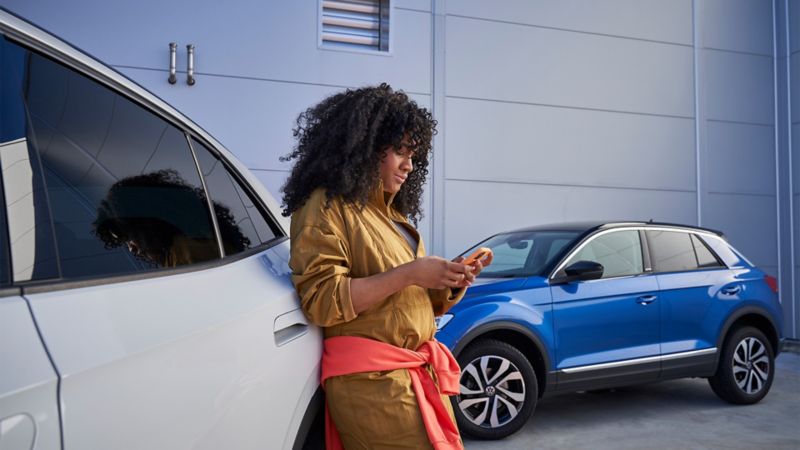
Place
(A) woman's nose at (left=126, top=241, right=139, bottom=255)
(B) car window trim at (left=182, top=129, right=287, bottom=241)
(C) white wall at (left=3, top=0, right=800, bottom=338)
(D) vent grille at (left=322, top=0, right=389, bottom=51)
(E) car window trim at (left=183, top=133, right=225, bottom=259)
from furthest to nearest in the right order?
(D) vent grille at (left=322, top=0, right=389, bottom=51)
(C) white wall at (left=3, top=0, right=800, bottom=338)
(B) car window trim at (left=182, top=129, right=287, bottom=241)
(E) car window trim at (left=183, top=133, right=225, bottom=259)
(A) woman's nose at (left=126, top=241, right=139, bottom=255)

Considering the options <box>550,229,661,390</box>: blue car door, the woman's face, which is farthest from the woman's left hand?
<box>550,229,661,390</box>: blue car door

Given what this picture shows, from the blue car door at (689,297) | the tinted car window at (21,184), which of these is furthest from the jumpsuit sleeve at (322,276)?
the blue car door at (689,297)

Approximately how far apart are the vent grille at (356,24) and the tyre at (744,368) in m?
4.87

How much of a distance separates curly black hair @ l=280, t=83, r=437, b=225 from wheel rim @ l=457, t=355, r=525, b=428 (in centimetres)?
257

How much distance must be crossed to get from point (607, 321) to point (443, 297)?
9.80 feet

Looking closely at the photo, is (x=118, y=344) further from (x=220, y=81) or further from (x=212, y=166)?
(x=220, y=81)

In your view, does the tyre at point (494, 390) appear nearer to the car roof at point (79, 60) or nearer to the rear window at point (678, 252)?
the rear window at point (678, 252)

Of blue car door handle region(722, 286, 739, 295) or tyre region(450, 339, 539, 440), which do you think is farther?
blue car door handle region(722, 286, 739, 295)

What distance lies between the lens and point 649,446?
409 centimetres

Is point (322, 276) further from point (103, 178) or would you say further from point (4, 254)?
point (4, 254)

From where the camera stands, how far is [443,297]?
192 centimetres

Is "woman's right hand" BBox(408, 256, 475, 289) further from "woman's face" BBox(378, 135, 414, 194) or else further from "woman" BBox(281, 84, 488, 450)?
"woman's face" BBox(378, 135, 414, 194)

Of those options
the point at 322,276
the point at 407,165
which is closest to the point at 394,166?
the point at 407,165

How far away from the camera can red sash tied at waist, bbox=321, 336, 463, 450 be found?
1580 mm
